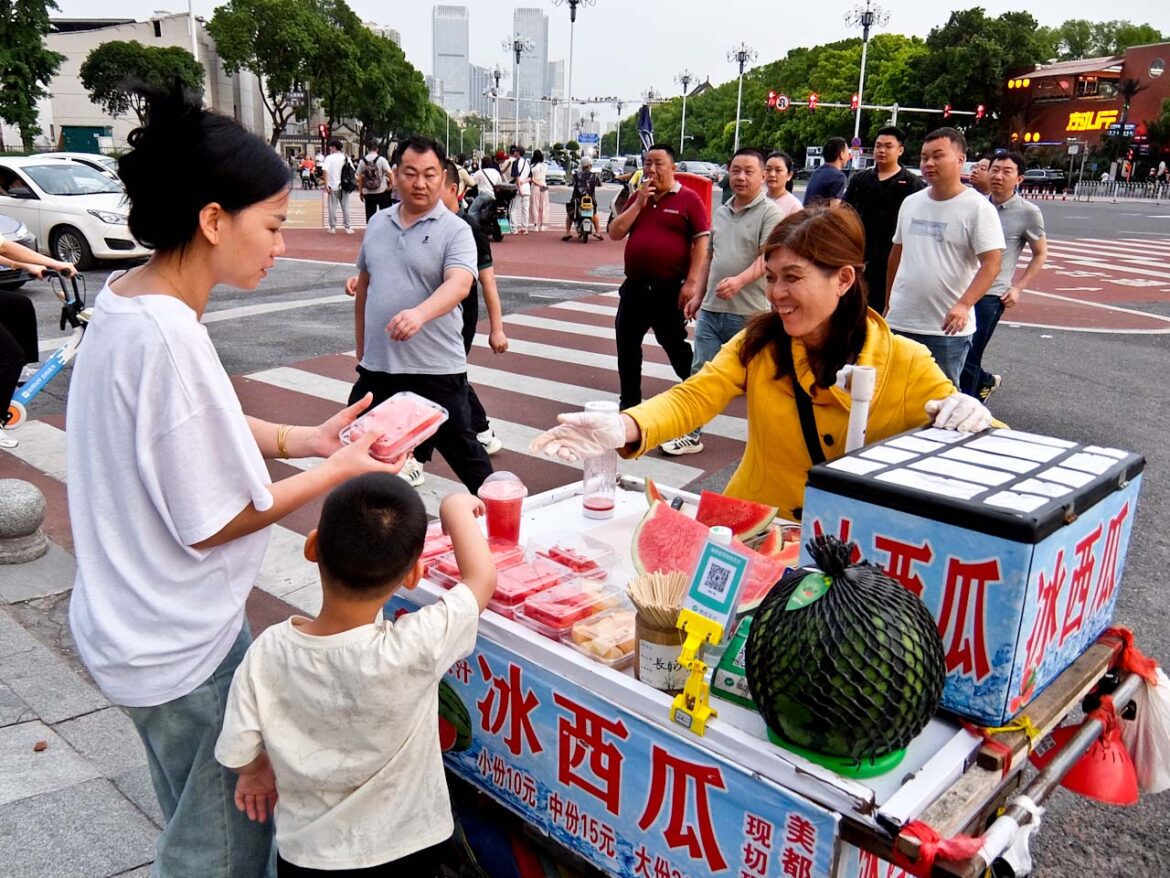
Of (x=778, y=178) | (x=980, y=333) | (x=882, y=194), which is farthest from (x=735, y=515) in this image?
(x=778, y=178)

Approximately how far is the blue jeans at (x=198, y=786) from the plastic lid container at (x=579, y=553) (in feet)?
2.59

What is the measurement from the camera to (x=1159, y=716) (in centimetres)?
211

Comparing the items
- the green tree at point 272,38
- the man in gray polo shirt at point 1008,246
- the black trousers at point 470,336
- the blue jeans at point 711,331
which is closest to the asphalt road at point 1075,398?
the man in gray polo shirt at point 1008,246

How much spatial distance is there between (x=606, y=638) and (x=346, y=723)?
1.89 feet

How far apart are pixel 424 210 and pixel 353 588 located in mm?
3084

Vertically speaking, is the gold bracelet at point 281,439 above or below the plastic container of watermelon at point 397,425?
below

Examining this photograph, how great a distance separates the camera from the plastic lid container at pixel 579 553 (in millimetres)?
2367

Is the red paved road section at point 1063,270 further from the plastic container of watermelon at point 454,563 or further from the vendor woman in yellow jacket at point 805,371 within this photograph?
the plastic container of watermelon at point 454,563

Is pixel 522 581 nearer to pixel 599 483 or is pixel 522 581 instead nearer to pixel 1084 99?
pixel 599 483

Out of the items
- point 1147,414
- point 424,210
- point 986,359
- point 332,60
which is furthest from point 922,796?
point 332,60

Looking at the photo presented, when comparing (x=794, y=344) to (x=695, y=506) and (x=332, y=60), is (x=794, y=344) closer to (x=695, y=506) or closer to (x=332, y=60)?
(x=695, y=506)

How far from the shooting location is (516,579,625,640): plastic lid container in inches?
80.9

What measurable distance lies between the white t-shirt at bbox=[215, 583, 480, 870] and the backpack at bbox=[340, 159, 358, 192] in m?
19.3

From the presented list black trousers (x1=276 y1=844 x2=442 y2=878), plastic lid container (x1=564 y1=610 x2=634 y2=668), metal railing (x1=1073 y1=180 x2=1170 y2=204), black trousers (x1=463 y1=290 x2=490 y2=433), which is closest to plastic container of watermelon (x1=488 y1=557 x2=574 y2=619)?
plastic lid container (x1=564 y1=610 x2=634 y2=668)
